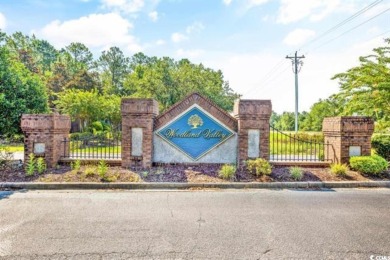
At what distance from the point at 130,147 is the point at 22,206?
3549 millimetres

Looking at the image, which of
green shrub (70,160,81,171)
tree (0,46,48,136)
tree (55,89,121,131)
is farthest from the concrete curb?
tree (55,89,121,131)

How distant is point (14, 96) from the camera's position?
381 inches

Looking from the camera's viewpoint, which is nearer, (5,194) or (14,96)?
(5,194)

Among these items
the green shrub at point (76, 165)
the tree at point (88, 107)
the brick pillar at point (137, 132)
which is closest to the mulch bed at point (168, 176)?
the green shrub at point (76, 165)

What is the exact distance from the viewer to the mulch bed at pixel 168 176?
24.3 ft

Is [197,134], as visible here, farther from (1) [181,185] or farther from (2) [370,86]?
(2) [370,86]

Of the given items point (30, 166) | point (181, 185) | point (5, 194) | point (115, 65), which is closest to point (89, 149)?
point (30, 166)

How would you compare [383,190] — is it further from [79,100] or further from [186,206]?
[79,100]

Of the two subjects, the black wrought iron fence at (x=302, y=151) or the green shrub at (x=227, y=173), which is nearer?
the green shrub at (x=227, y=173)

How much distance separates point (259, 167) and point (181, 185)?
90.7 inches

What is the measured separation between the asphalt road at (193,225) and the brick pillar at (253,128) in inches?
88.7

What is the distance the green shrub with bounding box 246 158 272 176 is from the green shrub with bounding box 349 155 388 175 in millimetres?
2718

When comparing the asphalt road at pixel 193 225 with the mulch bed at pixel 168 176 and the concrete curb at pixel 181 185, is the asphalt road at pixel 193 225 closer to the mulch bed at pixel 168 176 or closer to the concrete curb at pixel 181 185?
the concrete curb at pixel 181 185

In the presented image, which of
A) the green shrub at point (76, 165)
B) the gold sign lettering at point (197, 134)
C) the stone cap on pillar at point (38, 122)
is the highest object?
the stone cap on pillar at point (38, 122)
